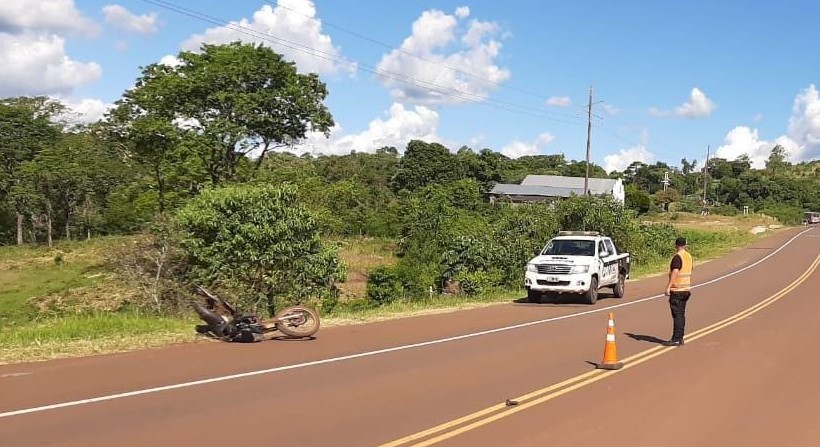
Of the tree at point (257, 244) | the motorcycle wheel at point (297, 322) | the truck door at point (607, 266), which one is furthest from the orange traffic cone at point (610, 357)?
the tree at point (257, 244)

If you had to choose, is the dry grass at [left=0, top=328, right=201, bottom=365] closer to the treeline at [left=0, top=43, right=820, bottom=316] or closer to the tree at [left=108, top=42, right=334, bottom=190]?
the treeline at [left=0, top=43, right=820, bottom=316]

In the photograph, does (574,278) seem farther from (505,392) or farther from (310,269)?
(505,392)

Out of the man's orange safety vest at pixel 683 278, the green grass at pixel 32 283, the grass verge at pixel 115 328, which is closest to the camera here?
the grass verge at pixel 115 328

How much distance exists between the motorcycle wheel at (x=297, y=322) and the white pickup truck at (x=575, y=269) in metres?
10.1

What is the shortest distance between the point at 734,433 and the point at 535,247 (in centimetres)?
2632

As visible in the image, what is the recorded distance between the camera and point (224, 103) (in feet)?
129

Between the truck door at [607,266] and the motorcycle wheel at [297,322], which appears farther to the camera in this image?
the truck door at [607,266]

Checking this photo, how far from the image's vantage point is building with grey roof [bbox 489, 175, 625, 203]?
313 ft

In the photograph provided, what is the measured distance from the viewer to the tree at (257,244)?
22.7 metres

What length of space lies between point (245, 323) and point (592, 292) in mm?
12190

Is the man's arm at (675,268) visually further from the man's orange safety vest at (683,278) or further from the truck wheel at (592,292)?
the truck wheel at (592,292)

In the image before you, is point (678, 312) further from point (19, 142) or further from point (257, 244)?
point (19, 142)

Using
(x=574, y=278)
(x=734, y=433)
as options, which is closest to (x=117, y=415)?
(x=734, y=433)

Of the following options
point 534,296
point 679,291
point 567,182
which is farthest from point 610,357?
point 567,182
